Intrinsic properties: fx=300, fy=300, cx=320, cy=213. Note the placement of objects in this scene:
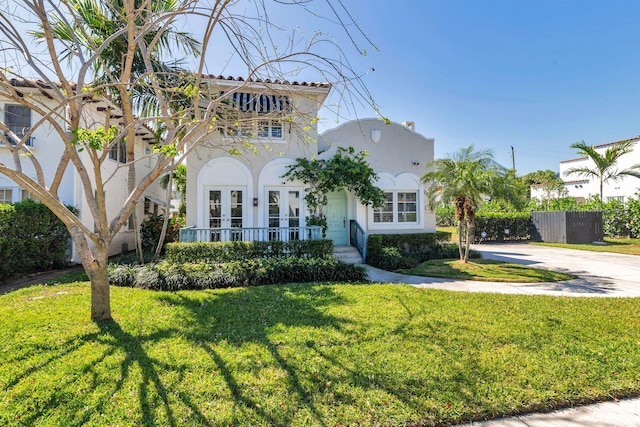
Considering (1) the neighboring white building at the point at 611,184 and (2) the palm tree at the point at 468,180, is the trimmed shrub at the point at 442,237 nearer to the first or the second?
(2) the palm tree at the point at 468,180

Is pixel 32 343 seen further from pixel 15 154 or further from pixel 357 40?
pixel 357 40

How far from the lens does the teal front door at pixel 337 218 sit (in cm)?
1451

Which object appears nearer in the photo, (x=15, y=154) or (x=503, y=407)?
(x=503, y=407)

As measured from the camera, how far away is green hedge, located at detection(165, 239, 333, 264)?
10.2 metres

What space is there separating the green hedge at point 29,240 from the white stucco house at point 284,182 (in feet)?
15.9

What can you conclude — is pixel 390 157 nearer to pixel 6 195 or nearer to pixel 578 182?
pixel 6 195

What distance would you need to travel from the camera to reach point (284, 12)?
6.03 metres

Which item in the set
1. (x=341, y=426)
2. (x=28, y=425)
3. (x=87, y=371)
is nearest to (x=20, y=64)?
(x=87, y=371)

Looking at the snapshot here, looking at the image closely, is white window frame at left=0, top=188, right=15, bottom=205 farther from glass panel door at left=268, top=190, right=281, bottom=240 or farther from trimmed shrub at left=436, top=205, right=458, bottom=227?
trimmed shrub at left=436, top=205, right=458, bottom=227

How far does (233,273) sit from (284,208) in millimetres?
4558

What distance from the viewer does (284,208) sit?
13.2 meters

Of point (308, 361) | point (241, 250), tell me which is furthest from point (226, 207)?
point (308, 361)

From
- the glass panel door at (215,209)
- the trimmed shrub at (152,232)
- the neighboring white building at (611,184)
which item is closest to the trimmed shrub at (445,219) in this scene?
the neighboring white building at (611,184)

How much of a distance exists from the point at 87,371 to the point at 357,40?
262 inches
